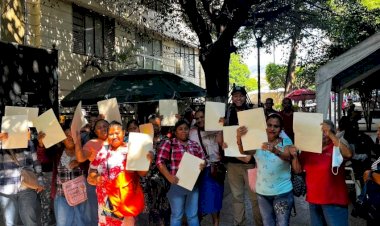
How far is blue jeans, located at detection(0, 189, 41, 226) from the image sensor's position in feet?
16.1

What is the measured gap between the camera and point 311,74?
22766mm

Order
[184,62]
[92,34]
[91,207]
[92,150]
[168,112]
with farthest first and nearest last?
[184,62], [92,34], [168,112], [91,207], [92,150]

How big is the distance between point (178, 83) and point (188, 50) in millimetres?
14414

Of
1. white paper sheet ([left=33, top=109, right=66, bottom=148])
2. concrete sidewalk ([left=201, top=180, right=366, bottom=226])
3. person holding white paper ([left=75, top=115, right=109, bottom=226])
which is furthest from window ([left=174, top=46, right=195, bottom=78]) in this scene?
white paper sheet ([left=33, top=109, right=66, bottom=148])

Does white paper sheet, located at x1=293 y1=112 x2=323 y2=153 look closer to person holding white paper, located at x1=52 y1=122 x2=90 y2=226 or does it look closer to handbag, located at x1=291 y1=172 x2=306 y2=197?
handbag, located at x1=291 y1=172 x2=306 y2=197

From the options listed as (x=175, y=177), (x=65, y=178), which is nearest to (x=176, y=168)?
(x=175, y=177)

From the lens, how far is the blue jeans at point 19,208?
16.1ft

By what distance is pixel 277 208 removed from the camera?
4.45m

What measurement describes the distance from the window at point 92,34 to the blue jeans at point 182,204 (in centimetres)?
994

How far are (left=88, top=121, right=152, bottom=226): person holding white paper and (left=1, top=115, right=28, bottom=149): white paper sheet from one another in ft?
3.02

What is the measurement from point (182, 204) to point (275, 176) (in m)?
1.36

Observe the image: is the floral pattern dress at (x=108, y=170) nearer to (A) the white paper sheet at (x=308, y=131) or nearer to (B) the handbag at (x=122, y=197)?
(B) the handbag at (x=122, y=197)

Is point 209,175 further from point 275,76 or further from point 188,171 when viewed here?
point 275,76

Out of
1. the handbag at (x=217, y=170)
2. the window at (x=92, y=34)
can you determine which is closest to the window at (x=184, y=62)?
the window at (x=92, y=34)
